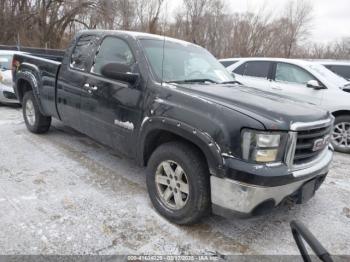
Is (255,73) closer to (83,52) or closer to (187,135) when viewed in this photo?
(83,52)

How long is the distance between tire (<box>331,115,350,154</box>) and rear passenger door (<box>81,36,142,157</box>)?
4339mm

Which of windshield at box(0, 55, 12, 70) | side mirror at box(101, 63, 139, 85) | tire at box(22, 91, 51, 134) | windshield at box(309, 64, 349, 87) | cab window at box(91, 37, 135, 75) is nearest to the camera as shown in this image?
side mirror at box(101, 63, 139, 85)

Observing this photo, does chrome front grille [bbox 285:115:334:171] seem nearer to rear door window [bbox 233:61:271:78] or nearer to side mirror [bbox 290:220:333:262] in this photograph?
side mirror [bbox 290:220:333:262]

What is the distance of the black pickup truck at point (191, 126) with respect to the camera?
2.49m

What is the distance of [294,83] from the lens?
645 cm

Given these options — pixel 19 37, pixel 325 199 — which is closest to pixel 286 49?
pixel 19 37

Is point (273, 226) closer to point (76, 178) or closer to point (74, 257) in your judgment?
point (74, 257)

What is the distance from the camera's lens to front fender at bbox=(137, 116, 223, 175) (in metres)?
2.55

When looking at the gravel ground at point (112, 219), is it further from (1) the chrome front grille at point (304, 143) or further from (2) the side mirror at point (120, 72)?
(2) the side mirror at point (120, 72)

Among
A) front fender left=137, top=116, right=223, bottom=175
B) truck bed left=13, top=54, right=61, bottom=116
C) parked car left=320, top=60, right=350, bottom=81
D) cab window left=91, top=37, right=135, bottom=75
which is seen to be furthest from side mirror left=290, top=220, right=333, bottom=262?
parked car left=320, top=60, right=350, bottom=81

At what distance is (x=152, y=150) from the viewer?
3334 millimetres

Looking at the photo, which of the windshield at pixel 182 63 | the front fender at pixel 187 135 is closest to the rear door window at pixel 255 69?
the windshield at pixel 182 63

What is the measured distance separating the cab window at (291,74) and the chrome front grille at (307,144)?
3.74 metres

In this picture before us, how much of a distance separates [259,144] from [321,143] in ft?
2.88
